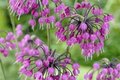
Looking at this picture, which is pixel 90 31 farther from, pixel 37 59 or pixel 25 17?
pixel 25 17

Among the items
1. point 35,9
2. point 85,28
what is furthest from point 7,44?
point 85,28

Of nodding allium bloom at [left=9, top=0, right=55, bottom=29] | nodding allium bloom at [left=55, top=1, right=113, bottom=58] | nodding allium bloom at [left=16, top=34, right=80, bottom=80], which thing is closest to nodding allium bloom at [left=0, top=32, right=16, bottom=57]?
nodding allium bloom at [left=16, top=34, right=80, bottom=80]

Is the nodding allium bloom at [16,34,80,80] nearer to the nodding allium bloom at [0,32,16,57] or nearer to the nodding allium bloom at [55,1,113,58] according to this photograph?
the nodding allium bloom at [55,1,113,58]

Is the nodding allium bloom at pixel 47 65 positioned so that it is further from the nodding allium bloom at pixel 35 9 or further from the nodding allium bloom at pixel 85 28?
the nodding allium bloom at pixel 35 9

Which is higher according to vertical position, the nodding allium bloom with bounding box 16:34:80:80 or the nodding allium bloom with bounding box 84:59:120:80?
the nodding allium bloom with bounding box 16:34:80:80

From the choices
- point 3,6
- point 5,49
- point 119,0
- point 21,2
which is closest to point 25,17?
point 3,6

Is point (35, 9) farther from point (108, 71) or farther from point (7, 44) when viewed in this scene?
point (108, 71)

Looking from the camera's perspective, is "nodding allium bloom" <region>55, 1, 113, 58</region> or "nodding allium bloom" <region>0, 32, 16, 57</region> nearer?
"nodding allium bloom" <region>55, 1, 113, 58</region>

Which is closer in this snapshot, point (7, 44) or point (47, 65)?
point (47, 65)

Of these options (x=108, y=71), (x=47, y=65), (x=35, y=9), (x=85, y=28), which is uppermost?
(x=35, y=9)
